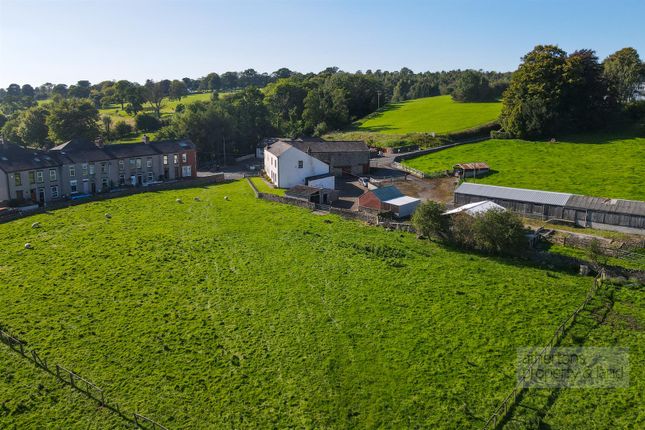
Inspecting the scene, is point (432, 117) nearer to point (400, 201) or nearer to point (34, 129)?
point (400, 201)

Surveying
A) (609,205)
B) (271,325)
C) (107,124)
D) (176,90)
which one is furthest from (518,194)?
(176,90)

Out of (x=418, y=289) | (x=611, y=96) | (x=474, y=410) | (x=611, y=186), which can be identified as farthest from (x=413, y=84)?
(x=474, y=410)

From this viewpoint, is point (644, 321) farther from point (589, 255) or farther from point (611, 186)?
point (611, 186)

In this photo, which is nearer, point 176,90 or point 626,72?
point 626,72

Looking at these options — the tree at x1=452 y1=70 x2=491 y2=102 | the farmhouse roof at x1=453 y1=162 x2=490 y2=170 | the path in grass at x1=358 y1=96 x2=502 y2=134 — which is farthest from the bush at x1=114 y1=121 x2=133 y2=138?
the farmhouse roof at x1=453 y1=162 x2=490 y2=170

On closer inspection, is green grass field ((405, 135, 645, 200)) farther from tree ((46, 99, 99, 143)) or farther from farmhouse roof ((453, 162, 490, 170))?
tree ((46, 99, 99, 143))
